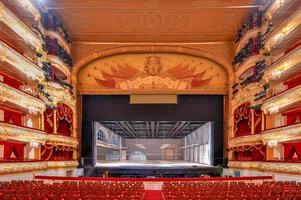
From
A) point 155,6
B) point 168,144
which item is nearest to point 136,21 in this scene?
point 155,6

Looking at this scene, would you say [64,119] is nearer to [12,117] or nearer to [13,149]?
[12,117]

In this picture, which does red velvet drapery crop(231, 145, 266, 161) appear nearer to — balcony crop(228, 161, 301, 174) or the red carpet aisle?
balcony crop(228, 161, 301, 174)

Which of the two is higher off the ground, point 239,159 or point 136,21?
point 136,21

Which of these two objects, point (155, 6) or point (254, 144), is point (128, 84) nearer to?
point (155, 6)

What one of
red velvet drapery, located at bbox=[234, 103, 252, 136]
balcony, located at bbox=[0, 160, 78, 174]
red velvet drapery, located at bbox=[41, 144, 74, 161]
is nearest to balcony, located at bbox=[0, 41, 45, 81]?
red velvet drapery, located at bbox=[41, 144, 74, 161]

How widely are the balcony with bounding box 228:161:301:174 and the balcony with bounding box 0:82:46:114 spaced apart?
12373 millimetres

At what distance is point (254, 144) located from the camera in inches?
797

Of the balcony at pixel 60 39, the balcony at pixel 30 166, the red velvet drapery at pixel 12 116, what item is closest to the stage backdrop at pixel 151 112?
the balcony at pixel 30 166

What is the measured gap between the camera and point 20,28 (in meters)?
16.7

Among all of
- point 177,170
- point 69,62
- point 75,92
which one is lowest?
point 177,170

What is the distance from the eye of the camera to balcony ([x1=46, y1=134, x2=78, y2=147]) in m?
20.2

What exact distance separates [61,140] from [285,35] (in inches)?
561

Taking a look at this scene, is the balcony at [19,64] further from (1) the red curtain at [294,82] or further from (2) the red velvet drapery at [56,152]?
(1) the red curtain at [294,82]

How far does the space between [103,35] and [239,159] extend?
13.0 meters
